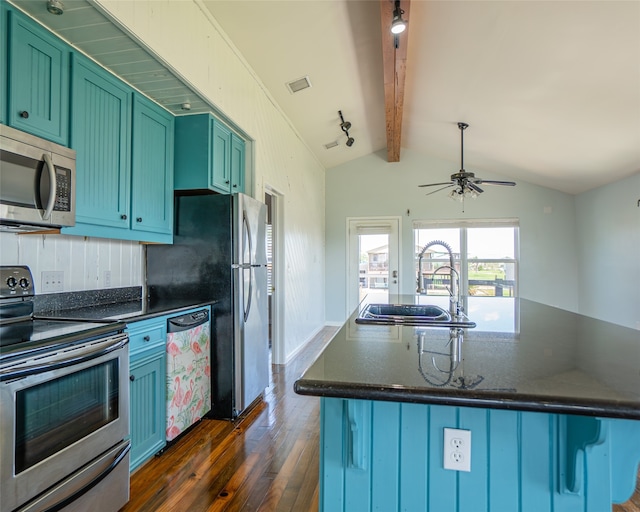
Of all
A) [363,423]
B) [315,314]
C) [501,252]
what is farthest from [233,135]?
[501,252]

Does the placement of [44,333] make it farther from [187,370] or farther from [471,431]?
[471,431]

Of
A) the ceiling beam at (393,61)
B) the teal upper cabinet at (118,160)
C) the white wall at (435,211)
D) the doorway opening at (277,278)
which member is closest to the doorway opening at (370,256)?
the white wall at (435,211)

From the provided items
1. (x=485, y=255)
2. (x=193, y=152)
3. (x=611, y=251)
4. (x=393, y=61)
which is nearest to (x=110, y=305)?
(x=193, y=152)

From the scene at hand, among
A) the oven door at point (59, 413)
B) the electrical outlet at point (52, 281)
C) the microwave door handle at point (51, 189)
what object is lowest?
the oven door at point (59, 413)

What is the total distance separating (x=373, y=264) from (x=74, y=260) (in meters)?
4.96

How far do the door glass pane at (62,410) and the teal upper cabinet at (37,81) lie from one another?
43.8 inches

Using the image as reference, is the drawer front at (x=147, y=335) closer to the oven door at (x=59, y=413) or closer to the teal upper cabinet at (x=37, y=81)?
the oven door at (x=59, y=413)

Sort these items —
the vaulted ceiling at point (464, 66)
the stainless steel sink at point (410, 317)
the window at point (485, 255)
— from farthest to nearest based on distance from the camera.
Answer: the window at point (485, 255) < the vaulted ceiling at point (464, 66) < the stainless steel sink at point (410, 317)

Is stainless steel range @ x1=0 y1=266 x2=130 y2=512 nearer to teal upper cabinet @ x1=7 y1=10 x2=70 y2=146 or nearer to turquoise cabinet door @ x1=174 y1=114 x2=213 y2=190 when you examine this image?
teal upper cabinet @ x1=7 y1=10 x2=70 y2=146

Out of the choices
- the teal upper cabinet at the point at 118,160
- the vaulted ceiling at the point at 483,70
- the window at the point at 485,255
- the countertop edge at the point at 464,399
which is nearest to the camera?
the countertop edge at the point at 464,399

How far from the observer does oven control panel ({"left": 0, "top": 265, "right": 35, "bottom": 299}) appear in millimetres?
1585

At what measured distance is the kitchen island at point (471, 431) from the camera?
80cm

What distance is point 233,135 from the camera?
296cm

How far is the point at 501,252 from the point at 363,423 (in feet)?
19.1
